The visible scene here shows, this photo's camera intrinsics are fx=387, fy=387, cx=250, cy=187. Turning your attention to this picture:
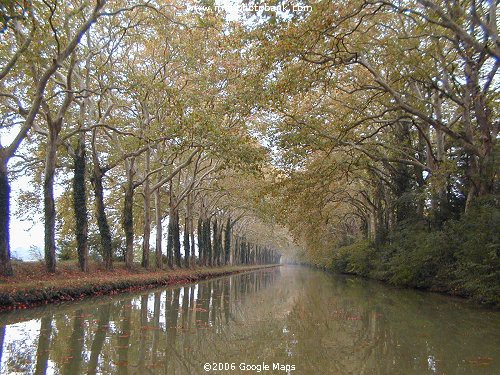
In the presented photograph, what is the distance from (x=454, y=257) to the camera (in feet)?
46.9

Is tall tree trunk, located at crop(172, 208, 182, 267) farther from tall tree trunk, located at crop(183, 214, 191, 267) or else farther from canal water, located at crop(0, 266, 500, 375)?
canal water, located at crop(0, 266, 500, 375)

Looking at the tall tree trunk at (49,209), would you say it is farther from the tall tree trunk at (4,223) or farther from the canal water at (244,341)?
the canal water at (244,341)

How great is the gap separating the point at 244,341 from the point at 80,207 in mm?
12274

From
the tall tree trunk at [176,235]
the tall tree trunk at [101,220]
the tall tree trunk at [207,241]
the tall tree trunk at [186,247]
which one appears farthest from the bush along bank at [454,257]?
the tall tree trunk at [207,241]

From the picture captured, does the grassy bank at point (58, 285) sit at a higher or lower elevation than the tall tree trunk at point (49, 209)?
lower

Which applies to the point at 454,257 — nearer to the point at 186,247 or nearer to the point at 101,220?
the point at 101,220

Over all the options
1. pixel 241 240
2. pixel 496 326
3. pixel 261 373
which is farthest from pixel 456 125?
pixel 241 240

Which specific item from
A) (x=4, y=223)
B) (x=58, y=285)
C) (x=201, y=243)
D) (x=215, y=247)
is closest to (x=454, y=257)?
(x=58, y=285)

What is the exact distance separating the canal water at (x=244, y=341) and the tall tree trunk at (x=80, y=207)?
615cm

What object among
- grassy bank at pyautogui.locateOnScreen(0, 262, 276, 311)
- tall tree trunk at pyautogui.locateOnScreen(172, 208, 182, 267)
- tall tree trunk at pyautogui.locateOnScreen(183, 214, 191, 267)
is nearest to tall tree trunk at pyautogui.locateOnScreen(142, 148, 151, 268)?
grassy bank at pyautogui.locateOnScreen(0, 262, 276, 311)

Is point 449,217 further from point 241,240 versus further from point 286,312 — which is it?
point 241,240

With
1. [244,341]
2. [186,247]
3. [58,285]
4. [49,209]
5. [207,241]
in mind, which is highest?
[49,209]

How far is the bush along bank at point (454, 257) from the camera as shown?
34.7ft

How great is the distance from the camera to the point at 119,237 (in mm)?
27172
